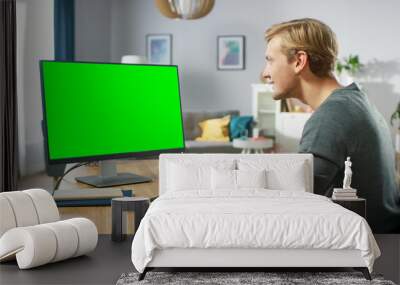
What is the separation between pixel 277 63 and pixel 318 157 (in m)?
0.68

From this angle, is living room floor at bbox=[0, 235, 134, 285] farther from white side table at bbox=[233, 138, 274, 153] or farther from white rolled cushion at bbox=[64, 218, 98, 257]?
white side table at bbox=[233, 138, 274, 153]

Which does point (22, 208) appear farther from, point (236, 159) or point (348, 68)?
point (348, 68)

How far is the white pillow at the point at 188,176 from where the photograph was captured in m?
3.61

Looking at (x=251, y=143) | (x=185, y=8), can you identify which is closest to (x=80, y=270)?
(x=185, y=8)

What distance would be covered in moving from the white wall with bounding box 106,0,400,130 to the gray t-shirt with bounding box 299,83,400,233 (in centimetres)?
595

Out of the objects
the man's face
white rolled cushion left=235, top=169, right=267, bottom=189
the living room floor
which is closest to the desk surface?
the living room floor

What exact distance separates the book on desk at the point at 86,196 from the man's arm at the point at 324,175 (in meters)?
1.15

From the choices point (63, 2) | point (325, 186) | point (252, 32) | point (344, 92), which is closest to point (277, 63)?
point (344, 92)

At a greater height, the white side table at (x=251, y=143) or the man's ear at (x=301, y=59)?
the man's ear at (x=301, y=59)

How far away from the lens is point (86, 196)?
10.2ft

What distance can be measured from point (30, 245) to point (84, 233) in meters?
0.31

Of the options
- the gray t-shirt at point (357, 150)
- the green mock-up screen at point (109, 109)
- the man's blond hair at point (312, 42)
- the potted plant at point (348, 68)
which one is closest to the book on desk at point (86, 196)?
the green mock-up screen at point (109, 109)

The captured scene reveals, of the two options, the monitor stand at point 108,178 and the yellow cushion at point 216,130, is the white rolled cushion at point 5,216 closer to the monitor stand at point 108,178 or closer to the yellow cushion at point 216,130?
the monitor stand at point 108,178

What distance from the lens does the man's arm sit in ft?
12.1
